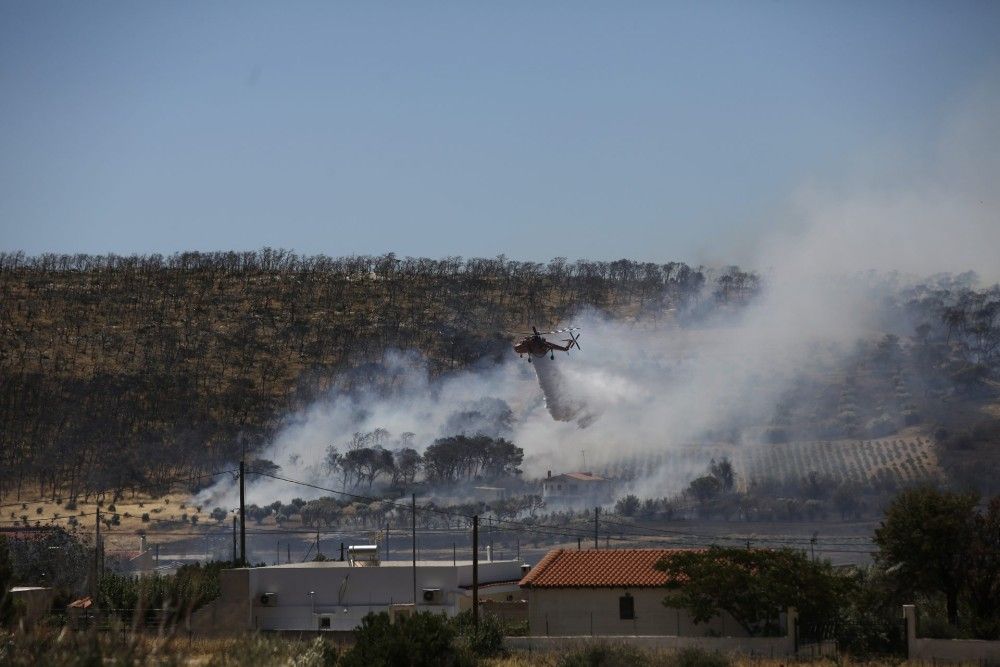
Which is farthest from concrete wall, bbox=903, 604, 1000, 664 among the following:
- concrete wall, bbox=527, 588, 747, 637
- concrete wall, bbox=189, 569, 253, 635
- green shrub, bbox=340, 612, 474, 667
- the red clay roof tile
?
concrete wall, bbox=189, 569, 253, 635

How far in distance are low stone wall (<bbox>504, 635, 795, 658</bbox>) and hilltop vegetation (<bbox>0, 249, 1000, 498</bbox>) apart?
252 feet

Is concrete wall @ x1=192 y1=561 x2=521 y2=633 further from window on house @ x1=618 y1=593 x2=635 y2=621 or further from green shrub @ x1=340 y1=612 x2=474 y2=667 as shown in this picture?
green shrub @ x1=340 y1=612 x2=474 y2=667

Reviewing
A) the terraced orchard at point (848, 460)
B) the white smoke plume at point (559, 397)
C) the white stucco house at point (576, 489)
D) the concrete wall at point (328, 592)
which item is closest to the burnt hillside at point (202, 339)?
the white smoke plume at point (559, 397)

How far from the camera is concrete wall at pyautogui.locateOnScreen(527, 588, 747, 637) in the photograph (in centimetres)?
5647

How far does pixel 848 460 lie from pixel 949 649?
10116cm

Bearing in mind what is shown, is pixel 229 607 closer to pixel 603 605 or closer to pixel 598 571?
pixel 598 571

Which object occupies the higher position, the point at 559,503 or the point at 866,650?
the point at 559,503

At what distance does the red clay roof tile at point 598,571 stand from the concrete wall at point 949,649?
Result: 10.3 meters

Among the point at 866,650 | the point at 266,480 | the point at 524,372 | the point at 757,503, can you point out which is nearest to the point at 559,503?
the point at 757,503

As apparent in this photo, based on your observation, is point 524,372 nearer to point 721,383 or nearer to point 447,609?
point 721,383

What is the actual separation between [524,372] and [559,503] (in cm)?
3950

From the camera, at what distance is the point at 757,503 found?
436ft

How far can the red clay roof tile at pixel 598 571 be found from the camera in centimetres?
5756

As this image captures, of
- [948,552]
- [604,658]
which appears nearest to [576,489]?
[948,552]
